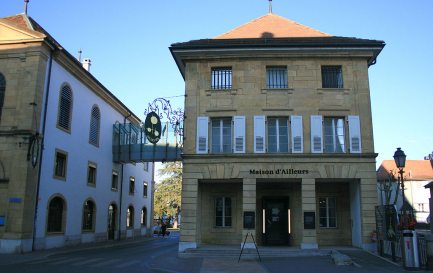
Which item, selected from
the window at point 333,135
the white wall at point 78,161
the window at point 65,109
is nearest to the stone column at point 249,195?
the window at point 333,135

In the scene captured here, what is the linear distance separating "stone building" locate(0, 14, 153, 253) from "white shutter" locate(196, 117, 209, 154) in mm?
8696

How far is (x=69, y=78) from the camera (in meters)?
27.6

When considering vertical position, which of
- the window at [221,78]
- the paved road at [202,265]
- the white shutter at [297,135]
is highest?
the window at [221,78]

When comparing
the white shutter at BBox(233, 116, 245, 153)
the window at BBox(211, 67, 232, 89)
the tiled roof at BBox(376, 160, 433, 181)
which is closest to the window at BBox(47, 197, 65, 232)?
the white shutter at BBox(233, 116, 245, 153)

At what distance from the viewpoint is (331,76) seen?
2202 centimetres

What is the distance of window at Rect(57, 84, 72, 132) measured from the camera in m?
26.4

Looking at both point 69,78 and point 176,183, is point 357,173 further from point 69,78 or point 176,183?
point 176,183

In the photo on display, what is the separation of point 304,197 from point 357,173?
2717 mm

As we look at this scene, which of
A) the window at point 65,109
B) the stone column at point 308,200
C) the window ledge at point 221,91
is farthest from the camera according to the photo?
the window at point 65,109

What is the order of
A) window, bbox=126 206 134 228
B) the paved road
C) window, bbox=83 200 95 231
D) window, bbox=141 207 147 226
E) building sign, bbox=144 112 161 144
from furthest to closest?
window, bbox=141 207 147 226 → window, bbox=126 206 134 228 → window, bbox=83 200 95 231 → building sign, bbox=144 112 161 144 → the paved road

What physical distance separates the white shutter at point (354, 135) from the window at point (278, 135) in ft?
9.82

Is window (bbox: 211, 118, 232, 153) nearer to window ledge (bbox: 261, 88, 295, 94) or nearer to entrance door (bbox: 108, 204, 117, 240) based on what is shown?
window ledge (bbox: 261, 88, 295, 94)

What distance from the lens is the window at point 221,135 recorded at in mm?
21344

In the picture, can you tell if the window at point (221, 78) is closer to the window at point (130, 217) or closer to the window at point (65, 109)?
the window at point (65, 109)
